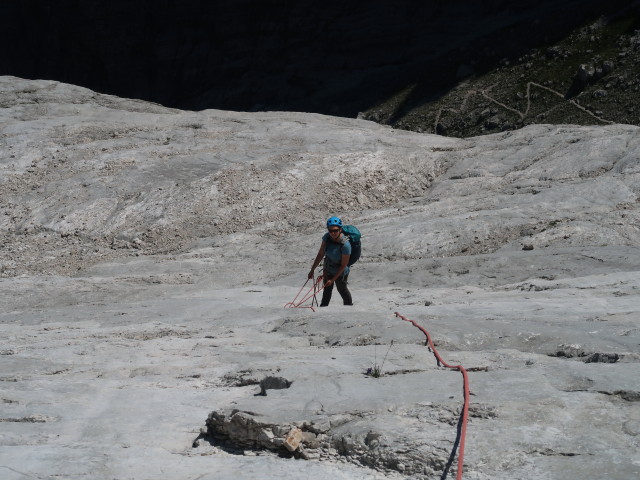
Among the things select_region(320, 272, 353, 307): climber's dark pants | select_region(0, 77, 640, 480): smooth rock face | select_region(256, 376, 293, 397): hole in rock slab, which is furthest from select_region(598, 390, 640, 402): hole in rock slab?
select_region(320, 272, 353, 307): climber's dark pants

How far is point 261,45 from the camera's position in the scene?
67.3m

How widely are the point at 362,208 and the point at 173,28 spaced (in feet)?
190

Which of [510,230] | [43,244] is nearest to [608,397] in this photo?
→ [510,230]

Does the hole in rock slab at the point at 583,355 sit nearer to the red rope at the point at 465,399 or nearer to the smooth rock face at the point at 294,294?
the smooth rock face at the point at 294,294

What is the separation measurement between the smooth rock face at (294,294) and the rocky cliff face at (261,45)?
33423mm

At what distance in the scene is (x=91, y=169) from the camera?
19812 mm

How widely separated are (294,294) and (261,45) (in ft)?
189

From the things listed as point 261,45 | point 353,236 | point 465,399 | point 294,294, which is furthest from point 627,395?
point 261,45

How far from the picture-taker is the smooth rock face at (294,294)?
5410 mm

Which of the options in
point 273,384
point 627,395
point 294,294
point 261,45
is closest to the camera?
point 627,395

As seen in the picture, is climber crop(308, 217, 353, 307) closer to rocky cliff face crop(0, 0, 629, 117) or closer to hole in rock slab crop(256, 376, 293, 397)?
hole in rock slab crop(256, 376, 293, 397)

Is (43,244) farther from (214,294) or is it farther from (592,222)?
(592,222)

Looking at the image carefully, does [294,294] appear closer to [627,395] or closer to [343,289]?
[343,289]

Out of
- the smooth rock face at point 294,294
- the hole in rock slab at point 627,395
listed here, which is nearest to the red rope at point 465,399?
the smooth rock face at point 294,294
